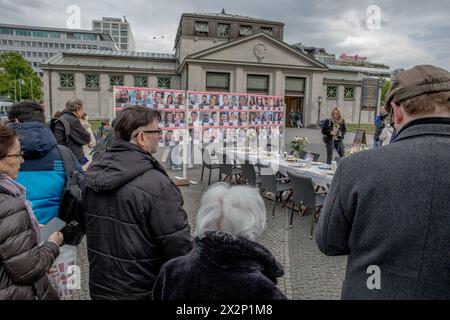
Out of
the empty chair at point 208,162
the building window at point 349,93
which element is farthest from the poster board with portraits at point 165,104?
the building window at point 349,93

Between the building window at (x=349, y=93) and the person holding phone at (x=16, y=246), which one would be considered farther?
the building window at (x=349, y=93)

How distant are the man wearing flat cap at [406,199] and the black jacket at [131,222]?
1010mm

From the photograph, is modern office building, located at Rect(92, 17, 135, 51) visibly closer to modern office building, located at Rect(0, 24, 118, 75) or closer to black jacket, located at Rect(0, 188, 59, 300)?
modern office building, located at Rect(0, 24, 118, 75)

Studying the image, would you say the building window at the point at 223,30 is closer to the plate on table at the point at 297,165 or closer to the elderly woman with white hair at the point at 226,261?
the plate on table at the point at 297,165

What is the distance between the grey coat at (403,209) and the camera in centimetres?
131

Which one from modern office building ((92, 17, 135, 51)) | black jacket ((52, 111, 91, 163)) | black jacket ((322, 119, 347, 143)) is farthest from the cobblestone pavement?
modern office building ((92, 17, 135, 51))

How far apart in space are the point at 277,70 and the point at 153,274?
1426 inches

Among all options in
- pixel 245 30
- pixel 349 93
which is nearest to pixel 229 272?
pixel 245 30

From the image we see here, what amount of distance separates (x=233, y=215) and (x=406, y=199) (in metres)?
0.72

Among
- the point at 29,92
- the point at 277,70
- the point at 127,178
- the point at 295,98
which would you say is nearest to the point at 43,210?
the point at 127,178

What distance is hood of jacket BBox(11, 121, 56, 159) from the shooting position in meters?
2.75
